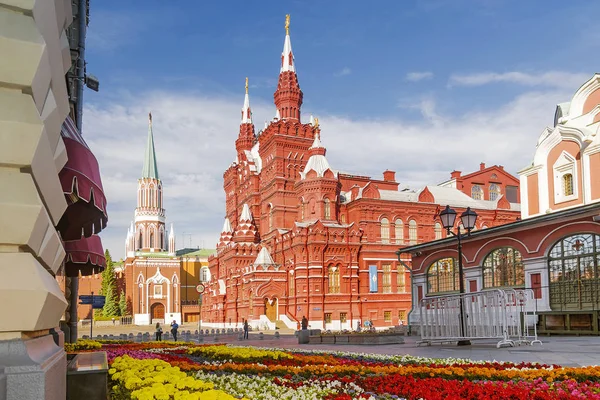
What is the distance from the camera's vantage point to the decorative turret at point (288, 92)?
205 ft

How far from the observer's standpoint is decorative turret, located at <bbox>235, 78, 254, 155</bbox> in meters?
76.3

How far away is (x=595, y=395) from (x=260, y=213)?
5949 cm

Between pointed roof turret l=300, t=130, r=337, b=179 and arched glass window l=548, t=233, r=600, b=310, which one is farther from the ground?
pointed roof turret l=300, t=130, r=337, b=179

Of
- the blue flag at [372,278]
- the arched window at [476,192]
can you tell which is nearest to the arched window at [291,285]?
the blue flag at [372,278]

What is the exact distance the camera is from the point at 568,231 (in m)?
23.0

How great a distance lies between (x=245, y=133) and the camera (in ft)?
252

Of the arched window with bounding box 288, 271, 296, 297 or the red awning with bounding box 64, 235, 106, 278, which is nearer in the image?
the red awning with bounding box 64, 235, 106, 278

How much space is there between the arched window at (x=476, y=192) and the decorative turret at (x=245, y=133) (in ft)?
94.5

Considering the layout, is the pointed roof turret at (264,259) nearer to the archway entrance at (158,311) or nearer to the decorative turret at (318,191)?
the decorative turret at (318,191)

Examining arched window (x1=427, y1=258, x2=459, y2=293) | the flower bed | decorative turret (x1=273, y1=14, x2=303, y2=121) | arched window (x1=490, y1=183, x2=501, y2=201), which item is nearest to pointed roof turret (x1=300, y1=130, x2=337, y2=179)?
decorative turret (x1=273, y1=14, x2=303, y2=121)

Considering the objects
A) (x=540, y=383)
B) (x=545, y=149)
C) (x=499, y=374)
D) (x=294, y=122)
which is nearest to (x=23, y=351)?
(x=540, y=383)

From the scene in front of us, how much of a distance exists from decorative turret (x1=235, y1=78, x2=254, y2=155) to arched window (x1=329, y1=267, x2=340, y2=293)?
2758cm

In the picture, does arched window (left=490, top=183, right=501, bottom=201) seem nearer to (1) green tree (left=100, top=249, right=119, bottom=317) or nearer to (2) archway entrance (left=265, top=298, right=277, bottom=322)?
(2) archway entrance (left=265, top=298, right=277, bottom=322)

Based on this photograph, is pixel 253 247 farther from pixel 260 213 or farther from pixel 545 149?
pixel 545 149
